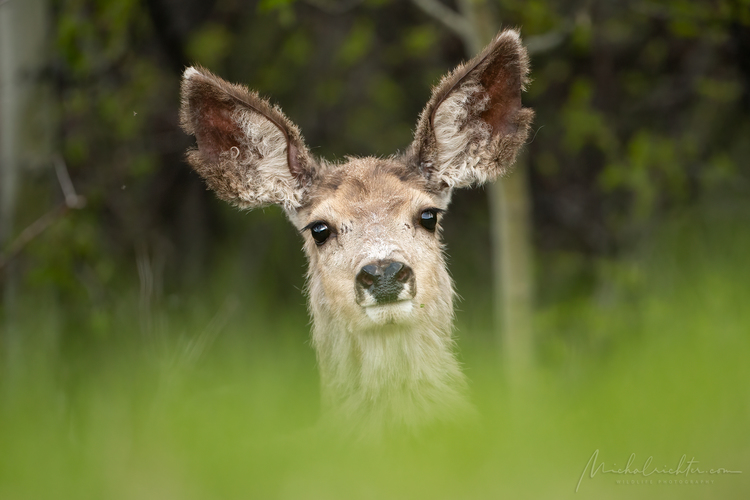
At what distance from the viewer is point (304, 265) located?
378 inches

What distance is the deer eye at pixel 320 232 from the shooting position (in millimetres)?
5102

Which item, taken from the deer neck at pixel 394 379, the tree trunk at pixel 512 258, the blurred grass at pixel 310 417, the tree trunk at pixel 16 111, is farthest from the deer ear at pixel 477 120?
the tree trunk at pixel 16 111

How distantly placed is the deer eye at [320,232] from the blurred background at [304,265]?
3.13 ft

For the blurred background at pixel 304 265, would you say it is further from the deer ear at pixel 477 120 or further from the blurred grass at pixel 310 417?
the deer ear at pixel 477 120

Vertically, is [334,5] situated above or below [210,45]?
above

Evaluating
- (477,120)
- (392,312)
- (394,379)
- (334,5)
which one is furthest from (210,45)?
(392,312)

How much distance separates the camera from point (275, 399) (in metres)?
4.93


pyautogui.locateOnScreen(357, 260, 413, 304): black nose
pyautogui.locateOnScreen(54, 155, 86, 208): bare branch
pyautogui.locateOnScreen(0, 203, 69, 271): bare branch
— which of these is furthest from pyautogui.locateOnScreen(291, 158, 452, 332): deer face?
pyautogui.locateOnScreen(0, 203, 69, 271): bare branch

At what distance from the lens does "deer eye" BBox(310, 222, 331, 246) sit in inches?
201

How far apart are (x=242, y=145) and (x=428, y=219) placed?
4.21 ft

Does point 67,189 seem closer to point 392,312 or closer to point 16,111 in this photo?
point 16,111

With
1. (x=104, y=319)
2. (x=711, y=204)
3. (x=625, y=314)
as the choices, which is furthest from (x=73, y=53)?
(x=711, y=204)

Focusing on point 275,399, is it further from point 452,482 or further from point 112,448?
point 452,482

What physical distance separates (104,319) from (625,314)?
4.89 m
